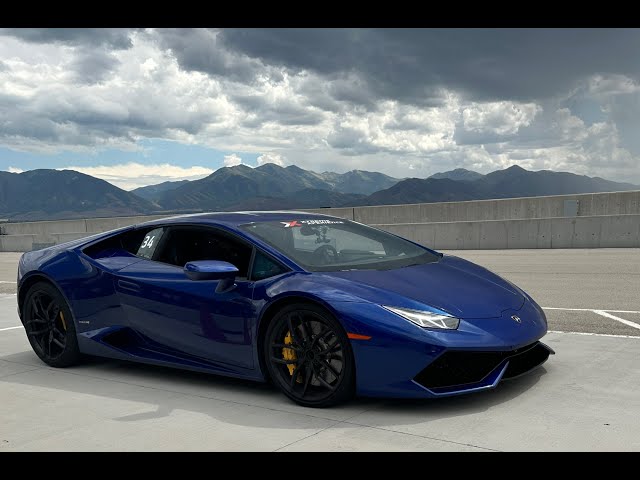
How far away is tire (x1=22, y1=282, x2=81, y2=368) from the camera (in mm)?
5871

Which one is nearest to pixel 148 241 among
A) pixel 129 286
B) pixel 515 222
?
pixel 129 286

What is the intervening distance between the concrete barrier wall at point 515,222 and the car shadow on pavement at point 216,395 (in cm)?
1316

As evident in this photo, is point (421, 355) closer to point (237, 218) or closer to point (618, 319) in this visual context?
point (237, 218)

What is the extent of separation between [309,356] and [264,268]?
696 millimetres

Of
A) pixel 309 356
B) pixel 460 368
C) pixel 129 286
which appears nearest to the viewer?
pixel 460 368

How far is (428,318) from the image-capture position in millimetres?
4133

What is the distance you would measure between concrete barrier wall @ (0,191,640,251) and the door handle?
1346 centimetres

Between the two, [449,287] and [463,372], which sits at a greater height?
[449,287]

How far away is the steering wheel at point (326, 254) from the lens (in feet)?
15.9

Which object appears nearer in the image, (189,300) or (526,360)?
(526,360)

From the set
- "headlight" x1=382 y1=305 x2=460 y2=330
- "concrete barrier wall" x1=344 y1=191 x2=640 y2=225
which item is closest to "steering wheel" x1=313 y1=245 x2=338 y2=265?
"headlight" x1=382 y1=305 x2=460 y2=330

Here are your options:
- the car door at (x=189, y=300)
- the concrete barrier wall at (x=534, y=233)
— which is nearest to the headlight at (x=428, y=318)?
the car door at (x=189, y=300)

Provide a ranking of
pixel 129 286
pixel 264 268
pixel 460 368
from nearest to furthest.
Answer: pixel 460 368, pixel 264 268, pixel 129 286
